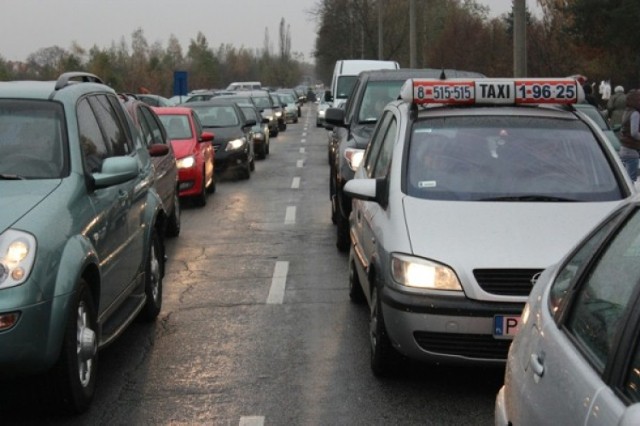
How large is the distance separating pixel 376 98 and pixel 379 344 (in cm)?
676

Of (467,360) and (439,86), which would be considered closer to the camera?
(467,360)

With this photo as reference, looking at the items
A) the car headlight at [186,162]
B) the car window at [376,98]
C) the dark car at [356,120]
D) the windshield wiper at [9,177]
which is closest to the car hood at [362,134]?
the dark car at [356,120]

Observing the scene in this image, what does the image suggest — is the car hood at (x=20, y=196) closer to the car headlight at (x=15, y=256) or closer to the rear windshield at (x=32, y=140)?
the car headlight at (x=15, y=256)

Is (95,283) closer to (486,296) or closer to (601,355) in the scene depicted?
(486,296)

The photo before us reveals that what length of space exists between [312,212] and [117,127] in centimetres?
760

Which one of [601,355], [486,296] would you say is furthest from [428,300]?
[601,355]

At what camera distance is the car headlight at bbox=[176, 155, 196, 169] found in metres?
15.3

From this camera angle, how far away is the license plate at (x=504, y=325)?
5574 millimetres

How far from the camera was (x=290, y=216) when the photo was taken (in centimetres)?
1466

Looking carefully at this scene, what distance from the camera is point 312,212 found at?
15.1 m

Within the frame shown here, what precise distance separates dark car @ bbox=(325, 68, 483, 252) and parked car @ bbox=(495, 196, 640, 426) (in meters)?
7.07

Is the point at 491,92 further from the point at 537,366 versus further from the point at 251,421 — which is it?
the point at 537,366

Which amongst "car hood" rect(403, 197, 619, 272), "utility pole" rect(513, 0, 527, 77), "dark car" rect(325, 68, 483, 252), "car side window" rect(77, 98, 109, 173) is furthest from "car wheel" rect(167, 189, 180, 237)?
"utility pole" rect(513, 0, 527, 77)

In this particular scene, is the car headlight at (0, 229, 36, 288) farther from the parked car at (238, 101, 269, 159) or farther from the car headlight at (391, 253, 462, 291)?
the parked car at (238, 101, 269, 159)
